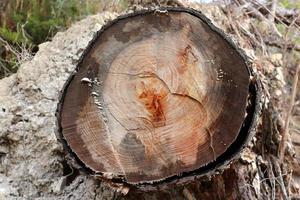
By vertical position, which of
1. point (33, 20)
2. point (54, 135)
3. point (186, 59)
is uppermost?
point (186, 59)

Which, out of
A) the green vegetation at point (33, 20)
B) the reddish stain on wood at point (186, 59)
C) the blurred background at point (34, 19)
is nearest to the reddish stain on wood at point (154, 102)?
the reddish stain on wood at point (186, 59)

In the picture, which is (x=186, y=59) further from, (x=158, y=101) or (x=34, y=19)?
(x=34, y=19)

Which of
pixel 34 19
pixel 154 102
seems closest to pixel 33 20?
pixel 34 19

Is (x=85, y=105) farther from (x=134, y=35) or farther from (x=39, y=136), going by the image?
(x=39, y=136)

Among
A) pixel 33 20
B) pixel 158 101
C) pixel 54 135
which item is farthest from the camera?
pixel 33 20

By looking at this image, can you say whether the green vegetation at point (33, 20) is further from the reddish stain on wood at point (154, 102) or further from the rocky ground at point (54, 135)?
the reddish stain on wood at point (154, 102)

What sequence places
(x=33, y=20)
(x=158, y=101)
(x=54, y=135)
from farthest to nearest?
(x=33, y=20), (x=54, y=135), (x=158, y=101)

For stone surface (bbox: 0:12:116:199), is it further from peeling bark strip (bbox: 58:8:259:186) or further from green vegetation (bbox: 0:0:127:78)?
green vegetation (bbox: 0:0:127:78)

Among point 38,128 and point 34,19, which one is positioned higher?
point 34,19

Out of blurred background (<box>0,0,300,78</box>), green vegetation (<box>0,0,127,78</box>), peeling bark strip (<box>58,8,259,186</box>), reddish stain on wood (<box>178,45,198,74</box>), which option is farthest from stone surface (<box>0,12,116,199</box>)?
green vegetation (<box>0,0,127,78</box>)
